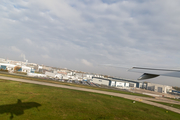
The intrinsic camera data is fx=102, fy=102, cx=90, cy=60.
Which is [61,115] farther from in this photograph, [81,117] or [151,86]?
[151,86]

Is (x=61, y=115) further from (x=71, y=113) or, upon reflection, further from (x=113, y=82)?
(x=113, y=82)

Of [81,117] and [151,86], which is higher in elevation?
[81,117]

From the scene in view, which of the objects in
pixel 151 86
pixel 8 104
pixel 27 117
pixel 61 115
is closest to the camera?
pixel 27 117

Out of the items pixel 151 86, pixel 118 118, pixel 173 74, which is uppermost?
pixel 173 74

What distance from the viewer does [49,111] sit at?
13555 millimetres

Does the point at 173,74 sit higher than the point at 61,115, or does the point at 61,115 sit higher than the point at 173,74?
the point at 173,74

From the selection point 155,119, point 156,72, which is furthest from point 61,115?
point 155,119

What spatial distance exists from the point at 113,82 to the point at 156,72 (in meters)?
66.5

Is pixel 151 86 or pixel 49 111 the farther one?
pixel 151 86

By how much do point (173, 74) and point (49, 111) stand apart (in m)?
14.2

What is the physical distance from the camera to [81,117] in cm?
1309

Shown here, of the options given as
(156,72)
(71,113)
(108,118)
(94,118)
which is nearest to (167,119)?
(108,118)

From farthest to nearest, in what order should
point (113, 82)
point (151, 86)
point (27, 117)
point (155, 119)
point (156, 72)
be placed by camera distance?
point (151, 86) < point (113, 82) < point (155, 119) < point (27, 117) < point (156, 72)

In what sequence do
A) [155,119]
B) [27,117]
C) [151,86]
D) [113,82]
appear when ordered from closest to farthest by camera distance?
[27,117], [155,119], [113,82], [151,86]
